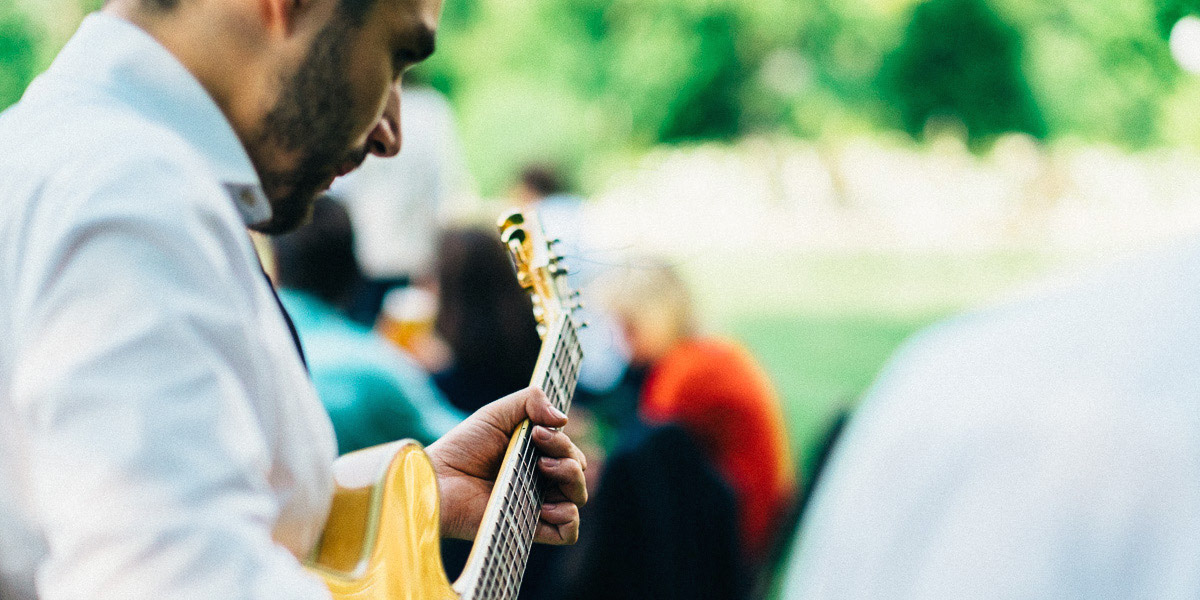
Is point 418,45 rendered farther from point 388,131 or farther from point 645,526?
point 645,526

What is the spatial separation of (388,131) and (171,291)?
18.0 inches

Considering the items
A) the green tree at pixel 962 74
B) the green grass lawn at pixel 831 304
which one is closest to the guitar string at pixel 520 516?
the green grass lawn at pixel 831 304

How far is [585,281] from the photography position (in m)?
5.68

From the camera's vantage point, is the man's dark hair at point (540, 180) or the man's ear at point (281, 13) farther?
the man's dark hair at point (540, 180)

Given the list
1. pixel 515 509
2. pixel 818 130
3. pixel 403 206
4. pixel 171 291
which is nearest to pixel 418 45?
pixel 171 291

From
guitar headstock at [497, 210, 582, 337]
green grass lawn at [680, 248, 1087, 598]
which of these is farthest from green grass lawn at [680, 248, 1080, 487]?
guitar headstock at [497, 210, 582, 337]

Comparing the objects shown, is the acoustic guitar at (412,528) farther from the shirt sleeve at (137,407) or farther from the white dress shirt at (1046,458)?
the white dress shirt at (1046,458)

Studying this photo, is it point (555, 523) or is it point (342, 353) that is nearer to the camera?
point (555, 523)

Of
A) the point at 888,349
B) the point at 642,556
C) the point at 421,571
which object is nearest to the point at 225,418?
the point at 421,571

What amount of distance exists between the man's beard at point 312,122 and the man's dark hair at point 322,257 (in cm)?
209

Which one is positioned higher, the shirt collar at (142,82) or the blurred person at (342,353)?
the shirt collar at (142,82)

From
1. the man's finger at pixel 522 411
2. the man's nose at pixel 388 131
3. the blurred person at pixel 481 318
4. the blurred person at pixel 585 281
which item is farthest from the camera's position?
the blurred person at pixel 585 281

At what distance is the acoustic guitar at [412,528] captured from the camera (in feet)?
3.72

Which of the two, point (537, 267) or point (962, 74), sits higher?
point (962, 74)
